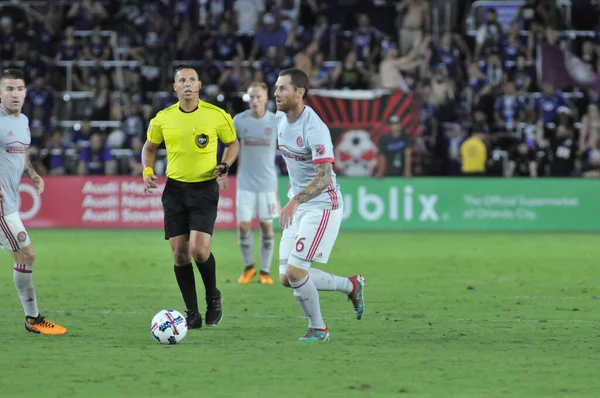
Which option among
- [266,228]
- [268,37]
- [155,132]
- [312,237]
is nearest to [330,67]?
[268,37]

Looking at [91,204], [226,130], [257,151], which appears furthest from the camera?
[91,204]

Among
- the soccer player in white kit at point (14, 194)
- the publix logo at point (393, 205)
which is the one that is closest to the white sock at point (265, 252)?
the soccer player in white kit at point (14, 194)

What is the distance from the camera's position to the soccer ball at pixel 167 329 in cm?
914

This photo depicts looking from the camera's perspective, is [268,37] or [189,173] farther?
[268,37]

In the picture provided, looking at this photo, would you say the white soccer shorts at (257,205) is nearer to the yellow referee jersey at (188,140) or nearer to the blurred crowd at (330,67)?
the yellow referee jersey at (188,140)

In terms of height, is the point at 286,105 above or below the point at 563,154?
above

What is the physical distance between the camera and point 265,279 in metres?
14.9

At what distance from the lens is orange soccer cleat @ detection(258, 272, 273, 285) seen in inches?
582

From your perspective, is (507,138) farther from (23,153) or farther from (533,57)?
(23,153)

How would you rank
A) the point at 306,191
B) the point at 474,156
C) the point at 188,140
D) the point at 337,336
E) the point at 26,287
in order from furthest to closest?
1. the point at 474,156
2. the point at 188,140
3. the point at 26,287
4. the point at 337,336
5. the point at 306,191

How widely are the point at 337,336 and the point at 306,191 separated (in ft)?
4.50

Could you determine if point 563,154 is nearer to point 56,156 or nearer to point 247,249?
point 56,156

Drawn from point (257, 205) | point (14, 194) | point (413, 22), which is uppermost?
point (413, 22)

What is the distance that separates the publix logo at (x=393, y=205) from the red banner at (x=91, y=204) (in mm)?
2718
